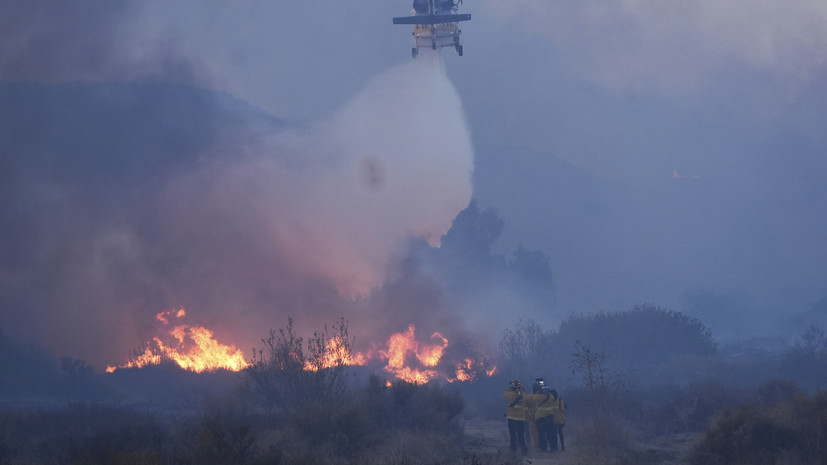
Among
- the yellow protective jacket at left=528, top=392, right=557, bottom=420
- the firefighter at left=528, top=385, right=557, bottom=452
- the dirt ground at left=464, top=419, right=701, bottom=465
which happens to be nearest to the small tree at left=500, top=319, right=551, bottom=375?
the dirt ground at left=464, top=419, right=701, bottom=465

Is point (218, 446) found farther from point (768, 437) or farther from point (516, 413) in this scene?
point (768, 437)

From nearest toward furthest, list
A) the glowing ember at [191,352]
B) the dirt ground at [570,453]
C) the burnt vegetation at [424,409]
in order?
the burnt vegetation at [424,409] → the dirt ground at [570,453] → the glowing ember at [191,352]

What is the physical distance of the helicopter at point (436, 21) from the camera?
1537 inches

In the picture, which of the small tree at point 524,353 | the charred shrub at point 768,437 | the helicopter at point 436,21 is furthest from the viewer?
the helicopter at point 436,21

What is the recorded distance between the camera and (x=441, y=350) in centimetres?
3712

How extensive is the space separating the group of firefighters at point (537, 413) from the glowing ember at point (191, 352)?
20923mm

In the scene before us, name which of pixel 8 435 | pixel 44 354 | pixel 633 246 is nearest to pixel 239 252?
pixel 44 354

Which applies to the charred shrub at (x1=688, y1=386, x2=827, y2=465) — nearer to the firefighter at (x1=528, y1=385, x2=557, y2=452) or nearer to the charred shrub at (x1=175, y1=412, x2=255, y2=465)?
the firefighter at (x1=528, y1=385, x2=557, y2=452)

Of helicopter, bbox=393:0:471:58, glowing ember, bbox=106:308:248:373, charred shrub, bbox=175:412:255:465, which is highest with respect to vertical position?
helicopter, bbox=393:0:471:58

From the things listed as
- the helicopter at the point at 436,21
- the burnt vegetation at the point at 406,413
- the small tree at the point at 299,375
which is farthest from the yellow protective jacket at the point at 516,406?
the helicopter at the point at 436,21

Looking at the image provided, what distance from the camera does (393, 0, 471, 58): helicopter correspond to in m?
39.0

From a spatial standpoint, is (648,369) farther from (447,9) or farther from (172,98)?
(172,98)

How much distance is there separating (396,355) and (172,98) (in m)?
34.7

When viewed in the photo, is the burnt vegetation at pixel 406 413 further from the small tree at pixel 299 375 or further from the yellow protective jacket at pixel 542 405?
the yellow protective jacket at pixel 542 405
